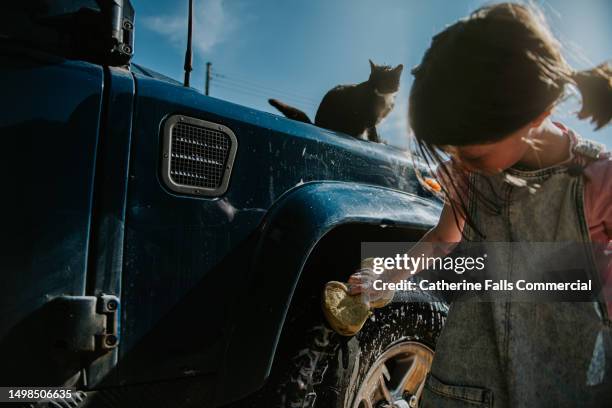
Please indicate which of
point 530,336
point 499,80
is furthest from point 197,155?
point 530,336


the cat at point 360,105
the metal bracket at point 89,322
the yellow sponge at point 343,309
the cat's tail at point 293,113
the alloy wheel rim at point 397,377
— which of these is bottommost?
the alloy wheel rim at point 397,377

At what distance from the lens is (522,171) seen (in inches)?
43.6

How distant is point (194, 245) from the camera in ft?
4.77

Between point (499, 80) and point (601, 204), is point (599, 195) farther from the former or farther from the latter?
point (499, 80)

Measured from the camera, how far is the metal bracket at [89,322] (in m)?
1.23

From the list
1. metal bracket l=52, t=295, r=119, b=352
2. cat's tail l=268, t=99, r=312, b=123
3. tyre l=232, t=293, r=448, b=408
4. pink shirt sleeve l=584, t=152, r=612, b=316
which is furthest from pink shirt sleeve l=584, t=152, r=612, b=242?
cat's tail l=268, t=99, r=312, b=123

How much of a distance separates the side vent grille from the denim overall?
2.52 feet

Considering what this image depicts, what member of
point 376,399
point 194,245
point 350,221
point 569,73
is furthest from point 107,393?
point 569,73

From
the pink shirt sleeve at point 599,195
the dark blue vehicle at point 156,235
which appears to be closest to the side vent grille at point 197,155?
the dark blue vehicle at point 156,235

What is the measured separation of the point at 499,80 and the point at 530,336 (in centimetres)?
56

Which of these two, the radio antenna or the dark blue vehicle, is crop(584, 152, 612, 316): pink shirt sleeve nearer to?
the dark blue vehicle

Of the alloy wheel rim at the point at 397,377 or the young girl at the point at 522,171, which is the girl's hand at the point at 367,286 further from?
the alloy wheel rim at the point at 397,377

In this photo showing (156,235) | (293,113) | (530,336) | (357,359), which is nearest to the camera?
(530,336)

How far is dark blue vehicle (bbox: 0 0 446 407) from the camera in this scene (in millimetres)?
1229
